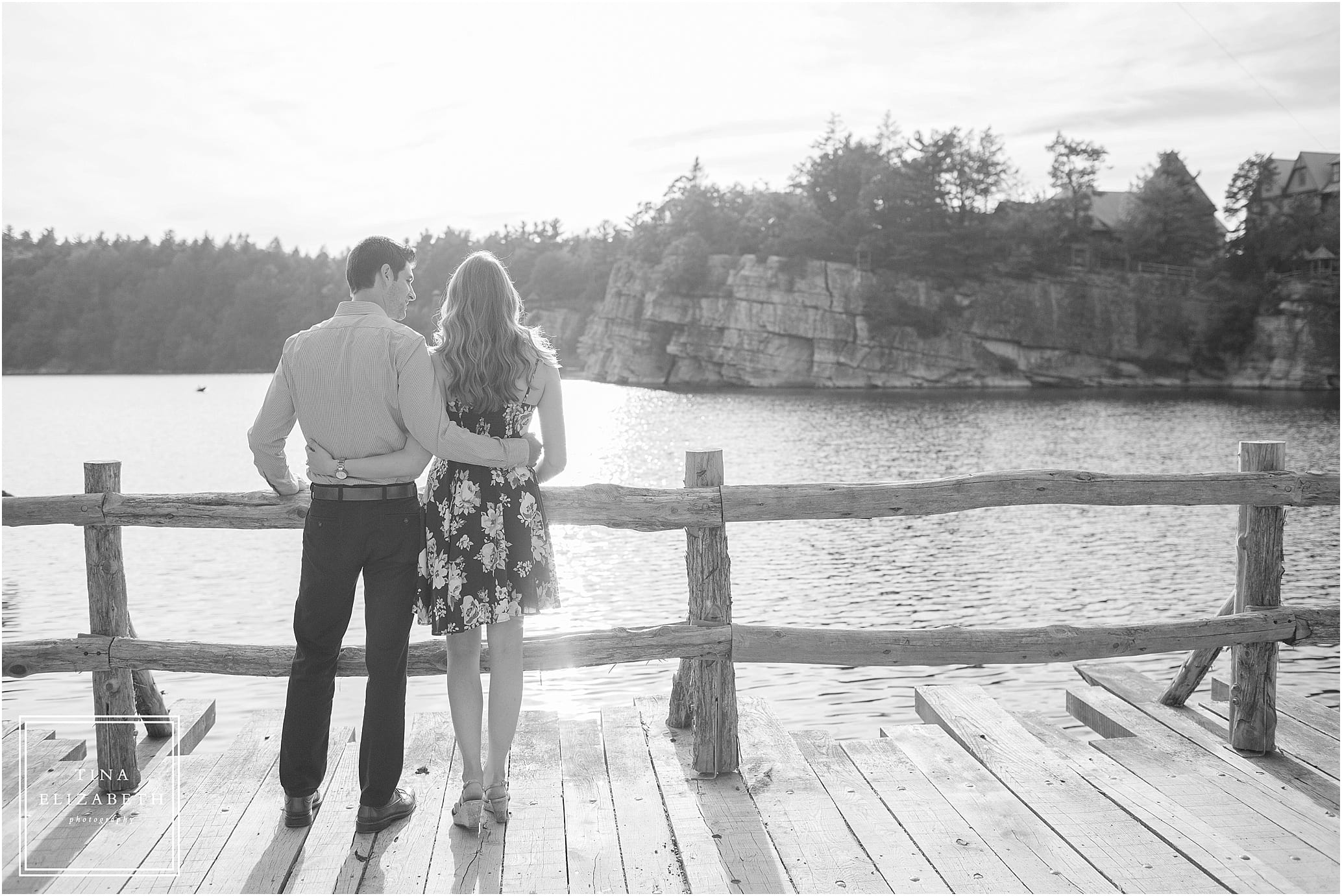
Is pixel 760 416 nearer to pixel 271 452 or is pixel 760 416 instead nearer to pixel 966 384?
pixel 966 384

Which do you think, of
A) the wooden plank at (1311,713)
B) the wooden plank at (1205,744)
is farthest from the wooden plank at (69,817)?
the wooden plank at (1311,713)

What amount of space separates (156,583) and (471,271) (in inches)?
521

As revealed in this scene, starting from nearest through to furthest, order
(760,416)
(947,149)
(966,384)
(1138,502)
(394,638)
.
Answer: (394,638), (1138,502), (760,416), (966,384), (947,149)

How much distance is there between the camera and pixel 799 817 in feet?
14.3

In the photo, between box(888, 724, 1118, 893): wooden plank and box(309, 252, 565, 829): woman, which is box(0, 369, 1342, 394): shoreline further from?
box(309, 252, 565, 829): woman

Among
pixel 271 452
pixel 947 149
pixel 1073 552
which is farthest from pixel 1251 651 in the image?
pixel 947 149

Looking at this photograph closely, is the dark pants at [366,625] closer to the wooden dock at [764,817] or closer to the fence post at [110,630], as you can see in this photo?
the wooden dock at [764,817]

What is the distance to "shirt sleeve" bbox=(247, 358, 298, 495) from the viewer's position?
3.92 m

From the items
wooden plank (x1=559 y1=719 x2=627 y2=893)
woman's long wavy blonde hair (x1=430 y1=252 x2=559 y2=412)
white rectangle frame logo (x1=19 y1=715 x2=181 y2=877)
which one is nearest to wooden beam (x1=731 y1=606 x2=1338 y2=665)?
wooden plank (x1=559 y1=719 x2=627 y2=893)

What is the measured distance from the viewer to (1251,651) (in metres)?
5.29

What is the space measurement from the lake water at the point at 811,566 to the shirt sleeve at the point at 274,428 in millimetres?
5067

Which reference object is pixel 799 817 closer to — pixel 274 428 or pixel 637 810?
pixel 637 810

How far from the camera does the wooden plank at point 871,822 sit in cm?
376

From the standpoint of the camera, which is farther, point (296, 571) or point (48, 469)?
point (48, 469)
